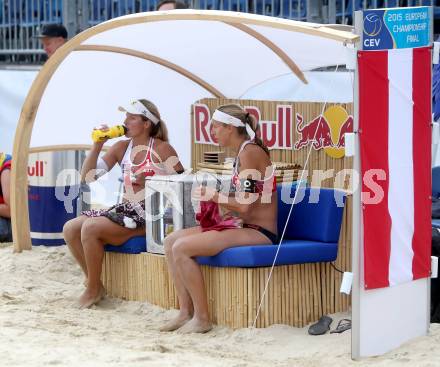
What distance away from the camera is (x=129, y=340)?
595 centimetres

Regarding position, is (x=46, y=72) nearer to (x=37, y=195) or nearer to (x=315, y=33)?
(x=37, y=195)

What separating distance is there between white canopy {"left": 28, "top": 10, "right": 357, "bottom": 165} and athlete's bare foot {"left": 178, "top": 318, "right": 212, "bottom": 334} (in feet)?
7.09

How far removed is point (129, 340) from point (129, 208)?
1563 millimetres

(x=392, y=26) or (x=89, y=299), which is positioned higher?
(x=392, y=26)

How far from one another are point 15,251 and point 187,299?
8.09 feet

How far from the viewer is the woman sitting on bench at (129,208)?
23.9ft

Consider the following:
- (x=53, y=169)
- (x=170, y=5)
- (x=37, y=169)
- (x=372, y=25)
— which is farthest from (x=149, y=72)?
(x=372, y=25)

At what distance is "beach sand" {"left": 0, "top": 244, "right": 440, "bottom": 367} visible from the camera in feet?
17.4

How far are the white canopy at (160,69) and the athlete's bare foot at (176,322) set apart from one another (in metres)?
2.10

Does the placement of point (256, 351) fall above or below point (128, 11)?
below

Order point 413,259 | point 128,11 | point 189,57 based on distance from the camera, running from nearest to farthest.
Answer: point 413,259 → point 189,57 → point 128,11

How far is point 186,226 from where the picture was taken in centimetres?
698

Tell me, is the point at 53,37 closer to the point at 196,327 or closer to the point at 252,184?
the point at 252,184

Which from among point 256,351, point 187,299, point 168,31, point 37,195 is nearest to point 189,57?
point 168,31
